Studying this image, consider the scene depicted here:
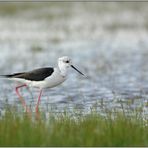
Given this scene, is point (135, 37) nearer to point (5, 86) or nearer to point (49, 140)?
point (5, 86)

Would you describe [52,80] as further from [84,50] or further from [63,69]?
[84,50]

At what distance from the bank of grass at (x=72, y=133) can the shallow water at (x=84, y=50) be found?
4.35ft

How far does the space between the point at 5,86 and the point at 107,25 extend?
10418 mm

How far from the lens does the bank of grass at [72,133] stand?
6.48 metres

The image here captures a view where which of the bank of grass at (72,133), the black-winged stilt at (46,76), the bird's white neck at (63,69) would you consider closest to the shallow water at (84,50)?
the black-winged stilt at (46,76)

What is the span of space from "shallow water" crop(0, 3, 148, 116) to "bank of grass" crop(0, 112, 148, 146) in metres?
1.33

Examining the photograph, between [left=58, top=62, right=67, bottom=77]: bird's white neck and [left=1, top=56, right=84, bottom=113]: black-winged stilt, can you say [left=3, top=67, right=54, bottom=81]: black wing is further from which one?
[left=58, top=62, right=67, bottom=77]: bird's white neck

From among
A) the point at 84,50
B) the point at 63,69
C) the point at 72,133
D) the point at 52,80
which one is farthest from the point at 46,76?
the point at 84,50

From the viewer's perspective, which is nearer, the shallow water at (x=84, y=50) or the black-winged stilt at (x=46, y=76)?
the black-winged stilt at (x=46, y=76)

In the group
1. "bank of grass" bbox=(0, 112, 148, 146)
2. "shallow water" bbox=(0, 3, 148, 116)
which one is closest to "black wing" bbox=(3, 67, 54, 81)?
"shallow water" bbox=(0, 3, 148, 116)

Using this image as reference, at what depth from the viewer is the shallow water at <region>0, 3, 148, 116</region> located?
36.4 feet

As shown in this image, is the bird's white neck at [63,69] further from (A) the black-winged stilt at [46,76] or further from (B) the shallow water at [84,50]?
(B) the shallow water at [84,50]

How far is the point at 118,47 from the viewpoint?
61.5ft

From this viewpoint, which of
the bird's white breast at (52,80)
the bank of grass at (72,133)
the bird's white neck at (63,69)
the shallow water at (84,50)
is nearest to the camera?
the bank of grass at (72,133)
